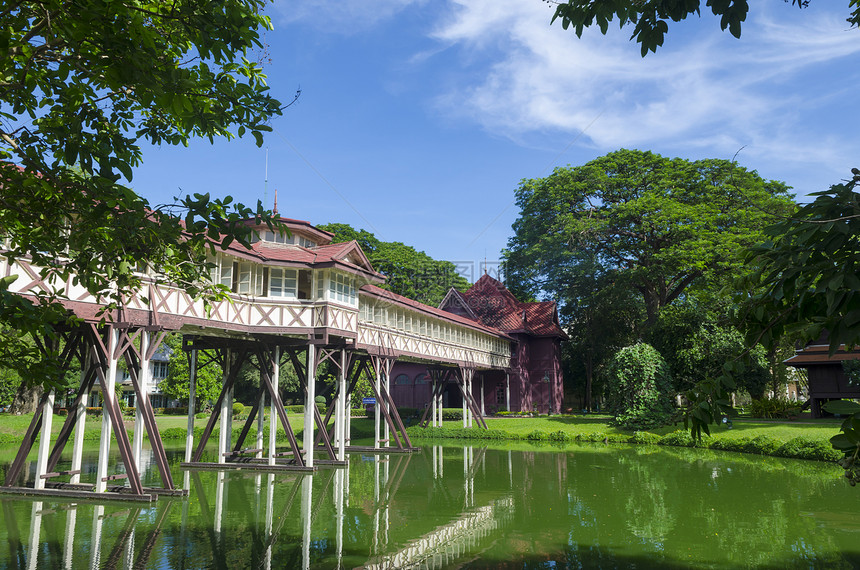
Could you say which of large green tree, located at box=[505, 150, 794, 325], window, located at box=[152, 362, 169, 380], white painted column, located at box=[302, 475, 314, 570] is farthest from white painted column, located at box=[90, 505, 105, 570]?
window, located at box=[152, 362, 169, 380]

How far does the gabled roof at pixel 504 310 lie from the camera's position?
46.1 metres

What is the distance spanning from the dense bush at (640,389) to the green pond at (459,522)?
1244 cm

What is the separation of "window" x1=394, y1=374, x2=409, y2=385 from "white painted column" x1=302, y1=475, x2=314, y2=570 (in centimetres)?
2786

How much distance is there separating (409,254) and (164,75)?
5192 cm

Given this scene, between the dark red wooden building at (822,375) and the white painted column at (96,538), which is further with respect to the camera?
the dark red wooden building at (822,375)

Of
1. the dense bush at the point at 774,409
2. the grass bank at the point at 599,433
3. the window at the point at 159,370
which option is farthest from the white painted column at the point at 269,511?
the window at the point at 159,370

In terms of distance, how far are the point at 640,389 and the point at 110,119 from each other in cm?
3140

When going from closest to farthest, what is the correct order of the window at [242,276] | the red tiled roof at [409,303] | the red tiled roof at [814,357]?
the window at [242,276] < the red tiled roof at [409,303] < the red tiled roof at [814,357]

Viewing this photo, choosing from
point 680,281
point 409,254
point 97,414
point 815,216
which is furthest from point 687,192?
point 97,414

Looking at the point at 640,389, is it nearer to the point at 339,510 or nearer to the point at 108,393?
the point at 339,510

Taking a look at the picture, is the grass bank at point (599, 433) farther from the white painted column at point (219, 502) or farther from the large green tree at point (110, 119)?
the large green tree at point (110, 119)

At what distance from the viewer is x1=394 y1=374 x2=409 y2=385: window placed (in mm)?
46500

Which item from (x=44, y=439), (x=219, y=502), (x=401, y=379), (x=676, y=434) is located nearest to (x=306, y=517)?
(x=219, y=502)

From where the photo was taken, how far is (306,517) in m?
12.5
